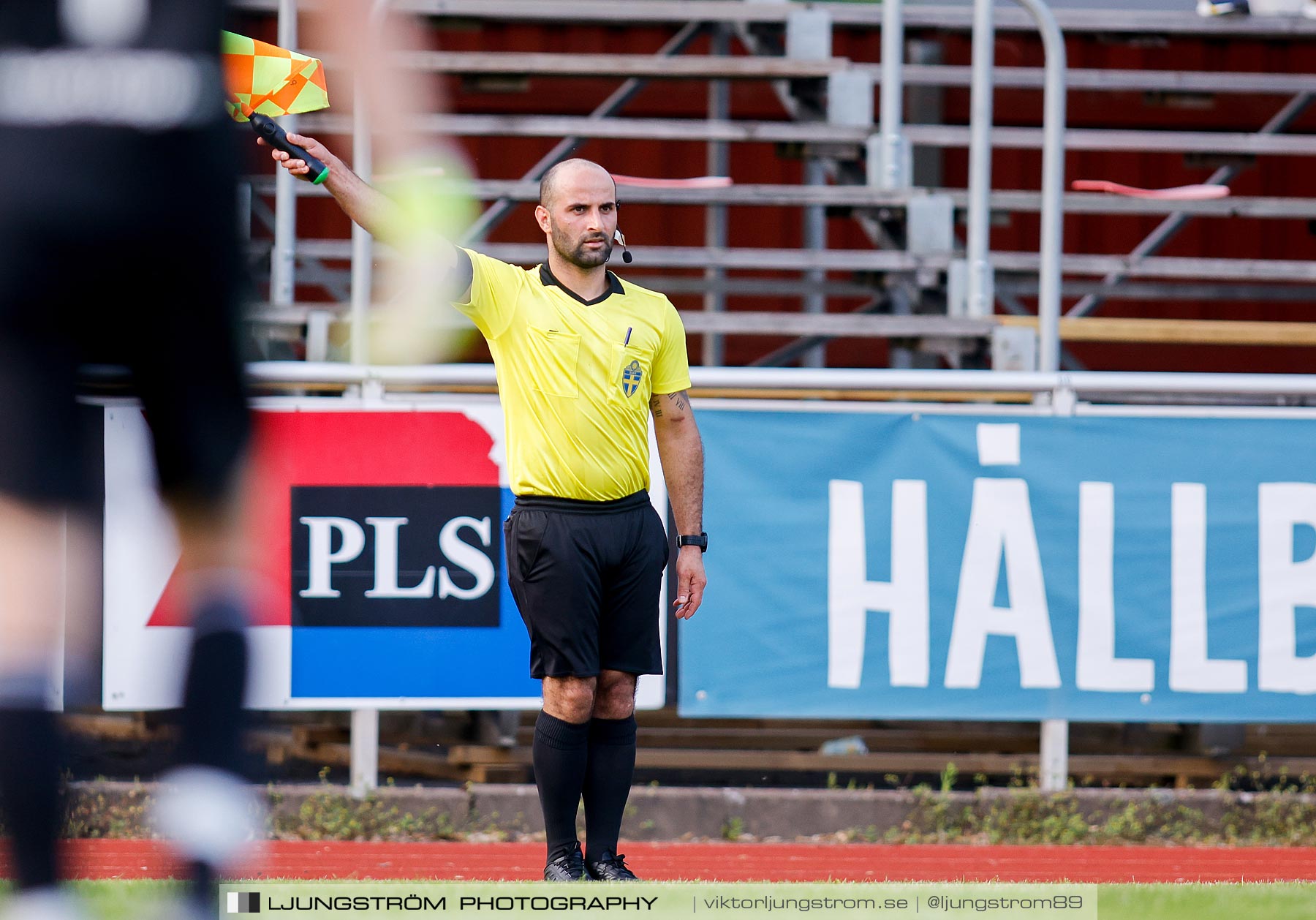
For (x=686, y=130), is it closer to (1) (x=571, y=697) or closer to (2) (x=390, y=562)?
(2) (x=390, y=562)

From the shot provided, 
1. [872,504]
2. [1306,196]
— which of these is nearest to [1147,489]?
[872,504]

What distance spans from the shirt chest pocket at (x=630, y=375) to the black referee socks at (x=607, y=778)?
0.89 m

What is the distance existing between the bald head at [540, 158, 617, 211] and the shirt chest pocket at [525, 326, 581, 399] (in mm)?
357

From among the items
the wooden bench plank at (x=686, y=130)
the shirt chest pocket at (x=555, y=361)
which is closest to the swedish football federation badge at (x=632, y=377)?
the shirt chest pocket at (x=555, y=361)

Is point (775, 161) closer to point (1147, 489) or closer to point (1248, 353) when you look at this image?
point (1248, 353)

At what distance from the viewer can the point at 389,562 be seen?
18.4ft

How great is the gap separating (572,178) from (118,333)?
265 centimetres

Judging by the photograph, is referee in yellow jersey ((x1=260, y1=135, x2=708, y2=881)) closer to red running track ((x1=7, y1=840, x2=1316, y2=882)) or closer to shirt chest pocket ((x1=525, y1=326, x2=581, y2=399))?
shirt chest pocket ((x1=525, y1=326, x2=581, y2=399))

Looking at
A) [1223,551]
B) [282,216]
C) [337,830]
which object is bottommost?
[337,830]

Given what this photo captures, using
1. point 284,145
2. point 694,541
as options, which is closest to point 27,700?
point 284,145

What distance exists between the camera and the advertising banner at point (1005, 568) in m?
5.71

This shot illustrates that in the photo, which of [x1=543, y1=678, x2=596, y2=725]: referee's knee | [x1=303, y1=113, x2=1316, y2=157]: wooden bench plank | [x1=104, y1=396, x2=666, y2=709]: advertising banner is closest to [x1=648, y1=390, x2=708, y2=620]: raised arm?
[x1=543, y1=678, x2=596, y2=725]: referee's knee

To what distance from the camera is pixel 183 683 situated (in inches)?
70.6

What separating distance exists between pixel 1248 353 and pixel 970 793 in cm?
766
